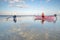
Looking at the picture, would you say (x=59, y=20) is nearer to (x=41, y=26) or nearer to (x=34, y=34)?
(x=41, y=26)

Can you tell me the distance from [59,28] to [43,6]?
32cm

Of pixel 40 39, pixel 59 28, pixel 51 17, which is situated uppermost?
pixel 51 17

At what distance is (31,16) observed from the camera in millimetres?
1375

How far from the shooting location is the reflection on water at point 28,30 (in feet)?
4.42

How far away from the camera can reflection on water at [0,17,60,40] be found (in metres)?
1.35

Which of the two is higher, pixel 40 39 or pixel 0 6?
pixel 0 6

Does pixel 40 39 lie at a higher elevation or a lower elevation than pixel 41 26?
lower

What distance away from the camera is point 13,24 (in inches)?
53.2

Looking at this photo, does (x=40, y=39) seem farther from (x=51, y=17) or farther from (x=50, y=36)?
(x=51, y=17)

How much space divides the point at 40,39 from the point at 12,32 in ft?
1.11

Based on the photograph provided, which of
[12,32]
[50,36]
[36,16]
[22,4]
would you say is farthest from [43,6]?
[12,32]

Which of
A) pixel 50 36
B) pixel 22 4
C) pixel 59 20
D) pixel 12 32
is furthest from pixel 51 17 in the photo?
pixel 12 32

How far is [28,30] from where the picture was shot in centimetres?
136

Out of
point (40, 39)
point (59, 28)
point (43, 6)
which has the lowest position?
point (40, 39)
